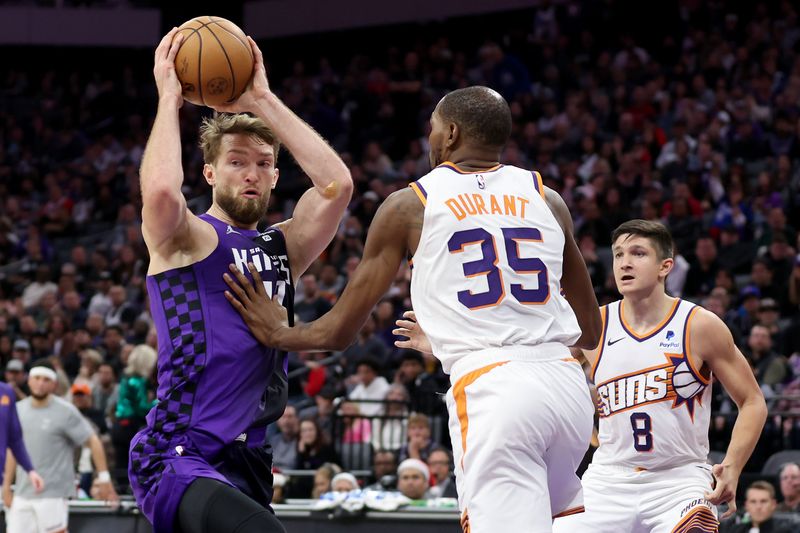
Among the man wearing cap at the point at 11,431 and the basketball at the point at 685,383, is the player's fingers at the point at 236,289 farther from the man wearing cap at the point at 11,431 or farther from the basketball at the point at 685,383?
the man wearing cap at the point at 11,431

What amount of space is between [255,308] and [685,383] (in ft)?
8.96

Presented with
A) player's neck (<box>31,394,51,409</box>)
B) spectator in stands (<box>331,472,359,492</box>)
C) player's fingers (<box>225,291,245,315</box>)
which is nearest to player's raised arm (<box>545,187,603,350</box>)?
player's fingers (<box>225,291,245,315</box>)

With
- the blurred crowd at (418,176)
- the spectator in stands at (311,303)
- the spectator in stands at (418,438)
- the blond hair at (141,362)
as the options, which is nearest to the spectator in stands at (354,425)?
the blurred crowd at (418,176)

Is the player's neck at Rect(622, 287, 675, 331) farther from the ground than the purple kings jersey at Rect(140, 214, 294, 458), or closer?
farther from the ground

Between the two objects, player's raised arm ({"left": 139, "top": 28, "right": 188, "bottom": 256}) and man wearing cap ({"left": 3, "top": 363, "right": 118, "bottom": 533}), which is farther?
man wearing cap ({"left": 3, "top": 363, "right": 118, "bottom": 533})

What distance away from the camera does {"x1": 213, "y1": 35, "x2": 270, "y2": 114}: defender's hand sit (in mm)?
4965

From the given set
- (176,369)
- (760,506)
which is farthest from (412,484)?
(176,369)

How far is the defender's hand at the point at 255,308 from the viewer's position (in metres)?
4.62

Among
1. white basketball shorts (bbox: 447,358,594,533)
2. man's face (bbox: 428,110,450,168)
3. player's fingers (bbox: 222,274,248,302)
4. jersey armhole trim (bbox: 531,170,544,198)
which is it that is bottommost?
white basketball shorts (bbox: 447,358,594,533)

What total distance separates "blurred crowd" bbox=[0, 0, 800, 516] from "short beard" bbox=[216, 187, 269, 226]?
6.30 m

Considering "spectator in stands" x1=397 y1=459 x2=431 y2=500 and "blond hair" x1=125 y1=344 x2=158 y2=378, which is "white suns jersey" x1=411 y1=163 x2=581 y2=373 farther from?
"blond hair" x1=125 y1=344 x2=158 y2=378

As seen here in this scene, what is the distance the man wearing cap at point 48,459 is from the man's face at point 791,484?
5.88 meters

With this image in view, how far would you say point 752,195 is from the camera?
15.0 metres

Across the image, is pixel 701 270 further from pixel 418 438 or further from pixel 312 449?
pixel 312 449
